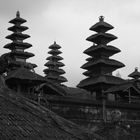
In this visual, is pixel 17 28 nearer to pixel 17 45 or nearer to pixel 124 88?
pixel 17 45

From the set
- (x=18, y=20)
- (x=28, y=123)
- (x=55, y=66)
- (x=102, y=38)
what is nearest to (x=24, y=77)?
(x=102, y=38)

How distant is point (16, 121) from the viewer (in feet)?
26.4

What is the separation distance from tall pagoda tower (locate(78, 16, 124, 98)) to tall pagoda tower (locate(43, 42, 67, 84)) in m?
13.4

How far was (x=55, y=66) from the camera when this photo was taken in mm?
48938

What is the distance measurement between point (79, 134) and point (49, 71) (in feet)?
129

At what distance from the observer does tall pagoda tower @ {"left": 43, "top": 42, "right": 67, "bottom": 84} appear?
157 ft

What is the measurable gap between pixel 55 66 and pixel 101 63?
54.3 ft

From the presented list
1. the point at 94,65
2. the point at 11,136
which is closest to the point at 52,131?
the point at 11,136

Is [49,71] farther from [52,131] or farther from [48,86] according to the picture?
[52,131]

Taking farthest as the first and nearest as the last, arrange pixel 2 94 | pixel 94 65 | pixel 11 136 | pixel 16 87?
pixel 94 65
pixel 16 87
pixel 2 94
pixel 11 136

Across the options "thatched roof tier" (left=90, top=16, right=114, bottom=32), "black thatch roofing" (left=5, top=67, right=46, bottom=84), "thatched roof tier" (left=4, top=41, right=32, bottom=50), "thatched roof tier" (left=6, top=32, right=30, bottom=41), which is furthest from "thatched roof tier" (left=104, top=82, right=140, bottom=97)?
"thatched roof tier" (left=6, top=32, right=30, bottom=41)

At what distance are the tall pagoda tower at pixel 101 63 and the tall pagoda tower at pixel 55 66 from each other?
13450 mm

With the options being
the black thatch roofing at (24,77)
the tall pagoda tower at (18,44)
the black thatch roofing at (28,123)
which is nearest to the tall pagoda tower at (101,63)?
the black thatch roofing at (24,77)

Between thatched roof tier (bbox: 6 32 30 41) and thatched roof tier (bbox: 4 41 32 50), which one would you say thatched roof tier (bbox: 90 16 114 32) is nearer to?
thatched roof tier (bbox: 4 41 32 50)
